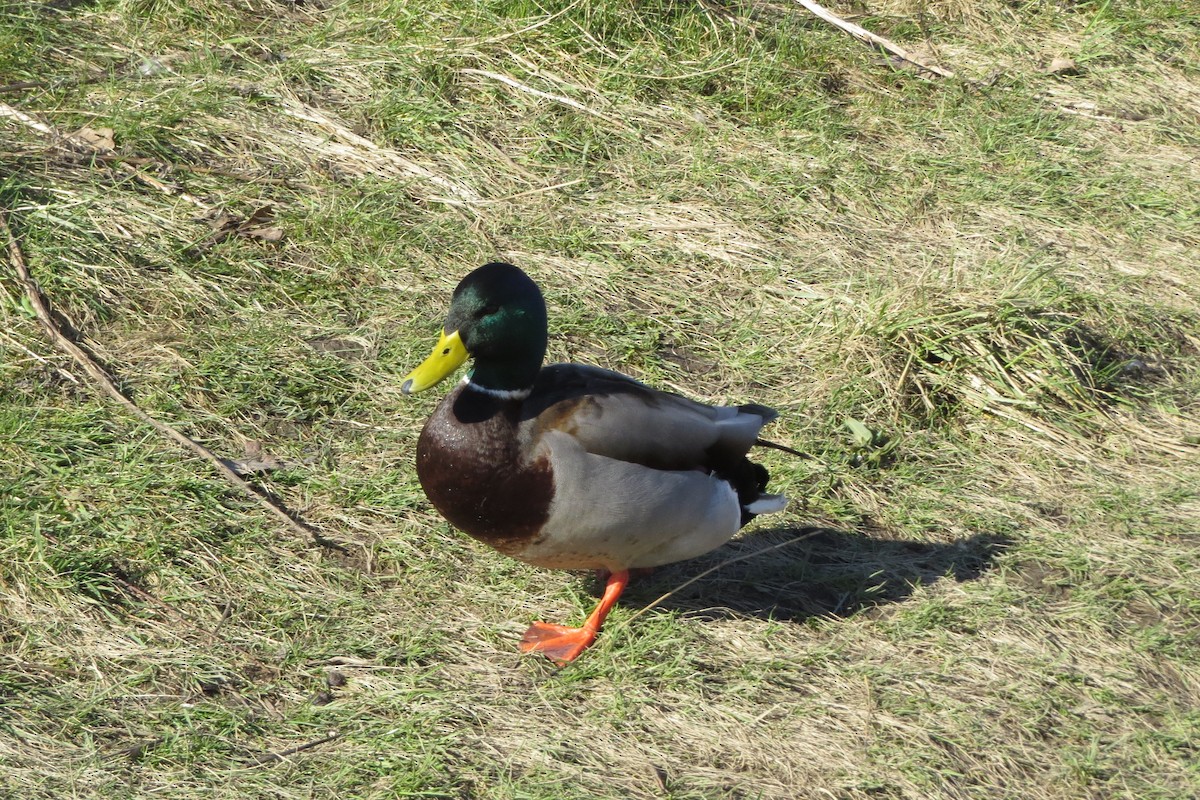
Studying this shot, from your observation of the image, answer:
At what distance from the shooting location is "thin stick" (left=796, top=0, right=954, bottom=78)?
20.1 ft

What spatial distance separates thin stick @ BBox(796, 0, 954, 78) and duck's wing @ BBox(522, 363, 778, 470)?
10.8 ft

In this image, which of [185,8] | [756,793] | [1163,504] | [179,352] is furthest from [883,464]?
[185,8]

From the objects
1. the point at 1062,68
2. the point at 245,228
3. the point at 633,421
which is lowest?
the point at 245,228

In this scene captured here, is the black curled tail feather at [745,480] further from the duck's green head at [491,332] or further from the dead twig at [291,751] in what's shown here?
the dead twig at [291,751]

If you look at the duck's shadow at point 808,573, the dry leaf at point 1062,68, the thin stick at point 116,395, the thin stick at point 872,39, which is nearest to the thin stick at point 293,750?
the thin stick at point 116,395

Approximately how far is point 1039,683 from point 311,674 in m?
1.87

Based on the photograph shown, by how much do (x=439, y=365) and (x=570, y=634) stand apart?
80cm

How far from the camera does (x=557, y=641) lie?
3.33 meters

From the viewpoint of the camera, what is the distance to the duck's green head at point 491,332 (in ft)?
10.2

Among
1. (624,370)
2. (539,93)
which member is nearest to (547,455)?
(624,370)

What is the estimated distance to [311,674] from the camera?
315 cm

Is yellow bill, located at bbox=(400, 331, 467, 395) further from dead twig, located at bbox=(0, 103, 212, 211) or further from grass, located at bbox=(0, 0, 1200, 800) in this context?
dead twig, located at bbox=(0, 103, 212, 211)

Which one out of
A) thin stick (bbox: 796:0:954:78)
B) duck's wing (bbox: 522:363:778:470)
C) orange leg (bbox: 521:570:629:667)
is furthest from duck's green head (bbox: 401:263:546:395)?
thin stick (bbox: 796:0:954:78)

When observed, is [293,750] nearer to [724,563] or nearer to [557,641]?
[557,641]
